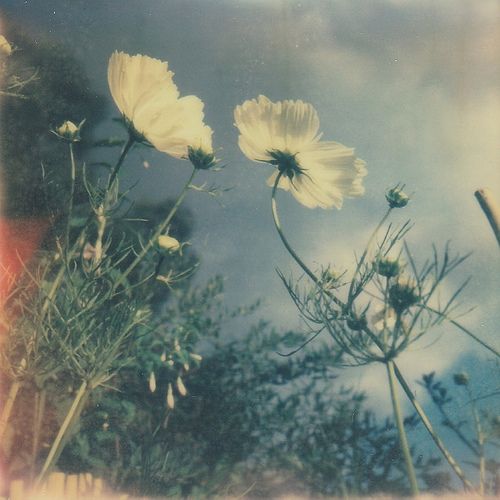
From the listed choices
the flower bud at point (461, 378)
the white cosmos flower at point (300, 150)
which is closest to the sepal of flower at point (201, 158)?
the white cosmos flower at point (300, 150)

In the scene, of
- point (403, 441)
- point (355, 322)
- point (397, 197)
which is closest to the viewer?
point (403, 441)

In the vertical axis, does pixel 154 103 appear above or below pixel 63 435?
above

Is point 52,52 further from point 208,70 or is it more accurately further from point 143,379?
point 143,379

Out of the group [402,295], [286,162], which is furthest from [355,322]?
[286,162]

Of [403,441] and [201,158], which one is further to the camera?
[201,158]

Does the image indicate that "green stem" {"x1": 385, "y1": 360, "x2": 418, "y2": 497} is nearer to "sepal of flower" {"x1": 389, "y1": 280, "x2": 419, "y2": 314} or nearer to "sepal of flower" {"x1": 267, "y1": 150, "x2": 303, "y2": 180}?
"sepal of flower" {"x1": 389, "y1": 280, "x2": 419, "y2": 314}

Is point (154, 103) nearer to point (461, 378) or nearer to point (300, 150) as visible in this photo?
point (300, 150)

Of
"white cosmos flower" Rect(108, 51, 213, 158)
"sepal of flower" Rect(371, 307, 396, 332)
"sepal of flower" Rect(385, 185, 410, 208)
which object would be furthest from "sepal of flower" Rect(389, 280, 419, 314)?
"white cosmos flower" Rect(108, 51, 213, 158)

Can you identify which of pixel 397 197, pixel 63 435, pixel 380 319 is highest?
pixel 397 197
